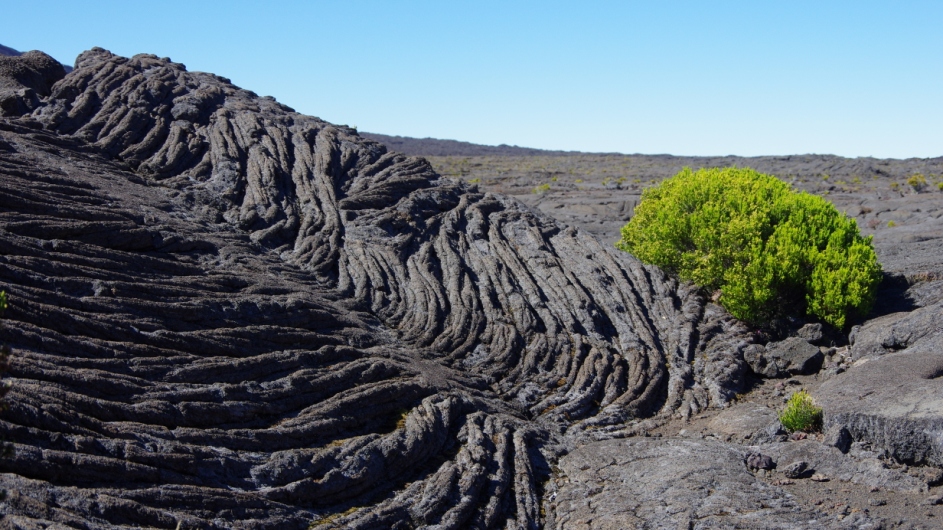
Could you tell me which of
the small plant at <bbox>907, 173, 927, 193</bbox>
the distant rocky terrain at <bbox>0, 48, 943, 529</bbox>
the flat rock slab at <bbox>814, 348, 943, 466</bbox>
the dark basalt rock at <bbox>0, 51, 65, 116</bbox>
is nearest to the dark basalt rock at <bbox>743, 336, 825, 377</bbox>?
the distant rocky terrain at <bbox>0, 48, 943, 529</bbox>

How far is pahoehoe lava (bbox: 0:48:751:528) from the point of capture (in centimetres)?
1068

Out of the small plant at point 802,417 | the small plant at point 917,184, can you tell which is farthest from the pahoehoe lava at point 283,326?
the small plant at point 917,184

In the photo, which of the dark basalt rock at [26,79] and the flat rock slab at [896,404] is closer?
the flat rock slab at [896,404]

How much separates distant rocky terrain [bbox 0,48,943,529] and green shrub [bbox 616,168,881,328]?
0.71 metres

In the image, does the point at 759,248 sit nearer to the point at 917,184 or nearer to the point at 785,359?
the point at 785,359

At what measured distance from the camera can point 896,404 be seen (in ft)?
45.9

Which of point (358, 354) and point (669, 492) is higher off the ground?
point (358, 354)

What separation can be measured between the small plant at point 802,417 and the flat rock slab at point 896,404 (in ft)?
0.70

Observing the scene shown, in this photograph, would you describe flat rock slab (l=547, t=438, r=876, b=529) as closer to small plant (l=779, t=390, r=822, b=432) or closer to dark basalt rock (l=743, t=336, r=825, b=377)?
small plant (l=779, t=390, r=822, b=432)

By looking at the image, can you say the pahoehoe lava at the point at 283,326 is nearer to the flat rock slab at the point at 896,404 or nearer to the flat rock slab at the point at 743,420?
the flat rock slab at the point at 743,420

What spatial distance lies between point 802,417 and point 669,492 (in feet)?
12.3

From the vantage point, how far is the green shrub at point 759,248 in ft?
66.3

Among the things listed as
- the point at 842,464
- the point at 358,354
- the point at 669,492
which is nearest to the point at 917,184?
the point at 842,464

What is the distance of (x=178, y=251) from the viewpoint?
16078 mm
